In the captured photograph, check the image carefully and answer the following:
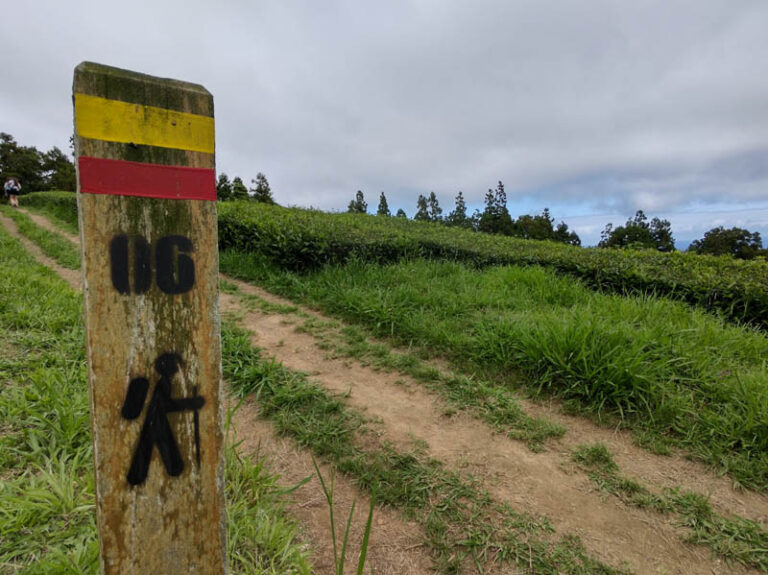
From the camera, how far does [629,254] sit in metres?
6.17

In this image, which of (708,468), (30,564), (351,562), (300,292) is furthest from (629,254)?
(30,564)

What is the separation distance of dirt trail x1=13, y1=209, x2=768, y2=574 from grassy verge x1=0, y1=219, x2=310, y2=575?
2.67ft

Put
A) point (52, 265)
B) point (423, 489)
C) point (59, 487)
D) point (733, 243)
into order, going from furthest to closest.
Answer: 1. point (733, 243)
2. point (52, 265)
3. point (423, 489)
4. point (59, 487)

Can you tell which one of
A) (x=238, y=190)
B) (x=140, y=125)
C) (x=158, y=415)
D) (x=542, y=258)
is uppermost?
(x=238, y=190)

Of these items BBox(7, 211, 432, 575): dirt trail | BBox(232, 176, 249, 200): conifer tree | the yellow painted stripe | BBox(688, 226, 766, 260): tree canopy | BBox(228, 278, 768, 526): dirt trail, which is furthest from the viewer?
BBox(688, 226, 766, 260): tree canopy

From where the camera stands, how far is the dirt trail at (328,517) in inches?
64.7

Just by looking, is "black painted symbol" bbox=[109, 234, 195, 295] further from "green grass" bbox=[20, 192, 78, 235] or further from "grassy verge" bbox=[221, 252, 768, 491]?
"green grass" bbox=[20, 192, 78, 235]

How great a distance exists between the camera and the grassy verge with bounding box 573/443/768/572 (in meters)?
1.71

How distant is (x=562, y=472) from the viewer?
7.13 feet

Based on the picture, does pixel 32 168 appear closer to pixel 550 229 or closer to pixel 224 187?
pixel 224 187

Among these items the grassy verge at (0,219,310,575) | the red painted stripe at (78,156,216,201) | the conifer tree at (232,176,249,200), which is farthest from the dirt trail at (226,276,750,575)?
the conifer tree at (232,176,249,200)

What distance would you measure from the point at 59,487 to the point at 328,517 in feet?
3.69

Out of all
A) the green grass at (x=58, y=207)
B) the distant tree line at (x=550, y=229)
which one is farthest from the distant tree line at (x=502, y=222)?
the green grass at (x=58, y=207)

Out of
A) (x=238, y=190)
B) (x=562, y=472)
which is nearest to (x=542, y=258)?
(x=562, y=472)
